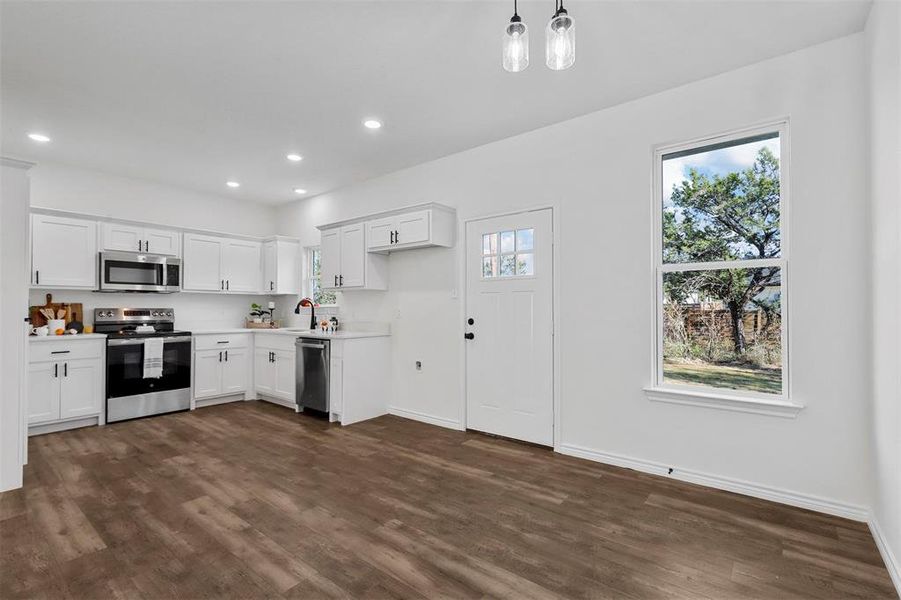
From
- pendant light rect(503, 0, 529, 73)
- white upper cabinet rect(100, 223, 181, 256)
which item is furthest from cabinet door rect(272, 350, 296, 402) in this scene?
pendant light rect(503, 0, 529, 73)

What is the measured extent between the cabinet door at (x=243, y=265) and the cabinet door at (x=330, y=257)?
1.33 meters

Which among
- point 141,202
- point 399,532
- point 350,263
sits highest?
point 141,202

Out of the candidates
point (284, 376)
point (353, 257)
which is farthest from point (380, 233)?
point (284, 376)

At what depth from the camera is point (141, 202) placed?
5508mm

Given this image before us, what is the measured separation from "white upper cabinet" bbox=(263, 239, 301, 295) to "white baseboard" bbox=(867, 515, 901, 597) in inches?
239

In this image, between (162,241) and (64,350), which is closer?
(64,350)

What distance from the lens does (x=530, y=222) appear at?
3.95 m

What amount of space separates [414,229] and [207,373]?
3.17 metres

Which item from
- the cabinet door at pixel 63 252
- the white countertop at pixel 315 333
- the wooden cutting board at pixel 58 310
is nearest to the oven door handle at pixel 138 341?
the white countertop at pixel 315 333

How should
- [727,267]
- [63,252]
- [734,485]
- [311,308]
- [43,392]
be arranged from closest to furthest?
[734,485]
[727,267]
[43,392]
[63,252]
[311,308]

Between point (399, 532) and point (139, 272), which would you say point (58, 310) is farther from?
point (399, 532)

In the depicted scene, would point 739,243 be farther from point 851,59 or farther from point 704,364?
point 851,59

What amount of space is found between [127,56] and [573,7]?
2690 millimetres

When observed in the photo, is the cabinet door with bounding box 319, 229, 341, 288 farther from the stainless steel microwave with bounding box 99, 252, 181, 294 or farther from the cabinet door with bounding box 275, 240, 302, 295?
the stainless steel microwave with bounding box 99, 252, 181, 294
